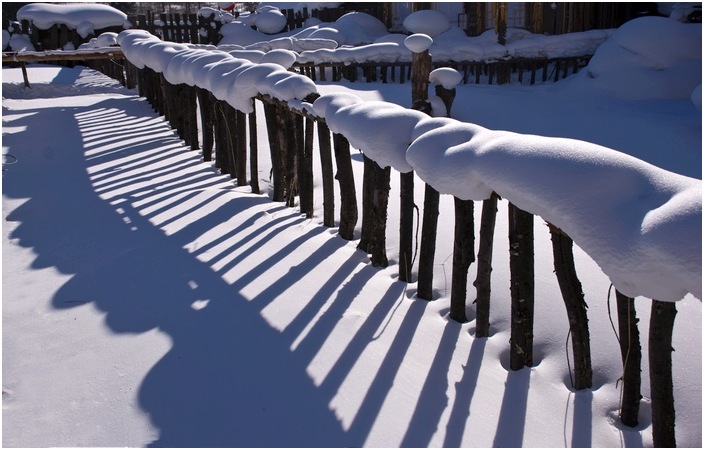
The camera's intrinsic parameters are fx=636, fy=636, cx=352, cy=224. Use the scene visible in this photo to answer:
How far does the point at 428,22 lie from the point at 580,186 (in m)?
18.9

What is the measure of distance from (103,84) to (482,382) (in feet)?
51.0

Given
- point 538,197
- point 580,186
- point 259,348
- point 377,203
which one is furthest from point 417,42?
point 580,186

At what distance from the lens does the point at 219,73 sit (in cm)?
611

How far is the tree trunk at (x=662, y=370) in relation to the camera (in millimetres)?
2166

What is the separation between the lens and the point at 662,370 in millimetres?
2223

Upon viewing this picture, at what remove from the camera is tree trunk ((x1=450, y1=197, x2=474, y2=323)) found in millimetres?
3189

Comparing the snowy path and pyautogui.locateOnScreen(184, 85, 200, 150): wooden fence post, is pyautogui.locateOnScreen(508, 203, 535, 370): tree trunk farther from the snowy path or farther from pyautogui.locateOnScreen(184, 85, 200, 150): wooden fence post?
pyautogui.locateOnScreen(184, 85, 200, 150): wooden fence post

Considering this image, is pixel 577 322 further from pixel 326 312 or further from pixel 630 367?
pixel 326 312

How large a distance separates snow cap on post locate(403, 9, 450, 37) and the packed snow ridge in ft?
57.0

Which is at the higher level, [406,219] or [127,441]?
[406,219]

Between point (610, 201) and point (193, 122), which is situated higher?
point (610, 201)

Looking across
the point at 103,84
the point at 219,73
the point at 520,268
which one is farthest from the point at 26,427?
the point at 103,84

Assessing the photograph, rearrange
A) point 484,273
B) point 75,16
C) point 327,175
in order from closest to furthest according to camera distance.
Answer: point 484,273 < point 327,175 < point 75,16

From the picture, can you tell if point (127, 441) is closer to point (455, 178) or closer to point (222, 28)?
point (455, 178)
